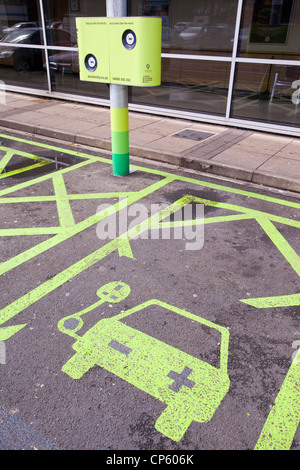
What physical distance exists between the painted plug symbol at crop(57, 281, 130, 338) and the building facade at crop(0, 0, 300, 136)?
19.6 ft

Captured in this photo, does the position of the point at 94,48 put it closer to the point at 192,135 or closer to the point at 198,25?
the point at 192,135

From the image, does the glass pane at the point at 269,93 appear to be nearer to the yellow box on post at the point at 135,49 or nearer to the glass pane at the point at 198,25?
the glass pane at the point at 198,25

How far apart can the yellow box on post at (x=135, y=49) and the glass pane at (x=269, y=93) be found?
5.03 meters

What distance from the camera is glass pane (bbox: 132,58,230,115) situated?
10.6 metres

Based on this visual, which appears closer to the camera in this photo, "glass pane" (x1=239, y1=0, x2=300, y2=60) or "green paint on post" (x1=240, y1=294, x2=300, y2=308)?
"green paint on post" (x1=240, y1=294, x2=300, y2=308)

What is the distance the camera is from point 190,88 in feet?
42.0

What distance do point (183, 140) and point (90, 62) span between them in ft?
8.85

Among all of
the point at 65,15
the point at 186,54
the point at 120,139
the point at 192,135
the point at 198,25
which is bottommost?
the point at 192,135

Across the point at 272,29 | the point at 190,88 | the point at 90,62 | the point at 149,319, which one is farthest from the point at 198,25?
the point at 149,319

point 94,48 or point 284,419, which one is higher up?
point 94,48

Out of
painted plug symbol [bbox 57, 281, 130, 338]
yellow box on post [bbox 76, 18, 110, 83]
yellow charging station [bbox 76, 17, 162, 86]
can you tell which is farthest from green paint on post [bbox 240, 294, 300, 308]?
yellow box on post [bbox 76, 18, 110, 83]

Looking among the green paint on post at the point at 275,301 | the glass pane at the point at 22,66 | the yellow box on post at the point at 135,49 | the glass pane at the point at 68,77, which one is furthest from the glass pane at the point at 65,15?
the green paint on post at the point at 275,301

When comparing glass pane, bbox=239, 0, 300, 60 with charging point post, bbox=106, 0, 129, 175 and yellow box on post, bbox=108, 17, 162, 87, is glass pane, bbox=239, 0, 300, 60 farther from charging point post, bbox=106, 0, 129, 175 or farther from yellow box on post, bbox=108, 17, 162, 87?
yellow box on post, bbox=108, 17, 162, 87

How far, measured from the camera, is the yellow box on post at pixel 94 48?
16.5ft
